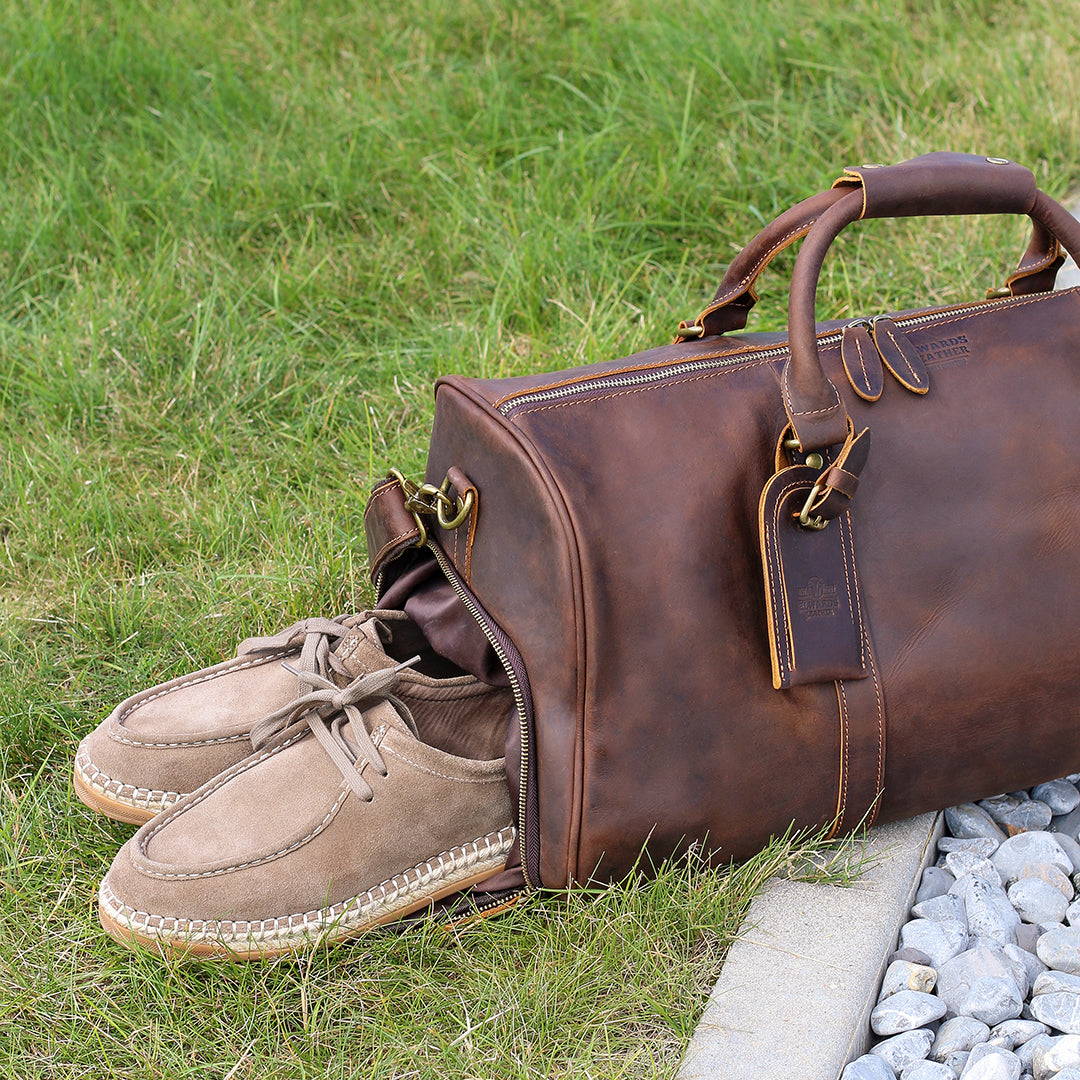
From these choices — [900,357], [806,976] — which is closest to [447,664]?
[806,976]

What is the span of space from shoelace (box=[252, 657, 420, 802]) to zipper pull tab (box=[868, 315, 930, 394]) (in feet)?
2.50

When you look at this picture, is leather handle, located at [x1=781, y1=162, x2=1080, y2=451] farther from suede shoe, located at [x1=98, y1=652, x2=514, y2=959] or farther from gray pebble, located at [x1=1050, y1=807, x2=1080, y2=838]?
Result: gray pebble, located at [x1=1050, y1=807, x2=1080, y2=838]

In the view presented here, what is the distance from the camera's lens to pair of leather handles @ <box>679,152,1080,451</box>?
1433 millimetres

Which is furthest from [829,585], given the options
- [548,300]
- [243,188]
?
[243,188]

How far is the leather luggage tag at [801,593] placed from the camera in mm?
1438

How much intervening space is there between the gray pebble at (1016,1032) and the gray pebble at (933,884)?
0.23m

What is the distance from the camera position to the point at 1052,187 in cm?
291

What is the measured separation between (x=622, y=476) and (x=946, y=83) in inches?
92.8

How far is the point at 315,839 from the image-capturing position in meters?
1.48

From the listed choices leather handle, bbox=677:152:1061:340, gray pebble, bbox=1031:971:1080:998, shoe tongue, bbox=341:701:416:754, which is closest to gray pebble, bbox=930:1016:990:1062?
gray pebble, bbox=1031:971:1080:998

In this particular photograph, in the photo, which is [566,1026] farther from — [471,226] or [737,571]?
[471,226]

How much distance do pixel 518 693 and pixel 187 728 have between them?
21.2 inches

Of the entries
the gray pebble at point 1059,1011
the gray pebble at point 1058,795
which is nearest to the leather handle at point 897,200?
the gray pebble at point 1058,795

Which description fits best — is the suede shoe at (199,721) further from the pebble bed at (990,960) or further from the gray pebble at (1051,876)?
the gray pebble at (1051,876)
